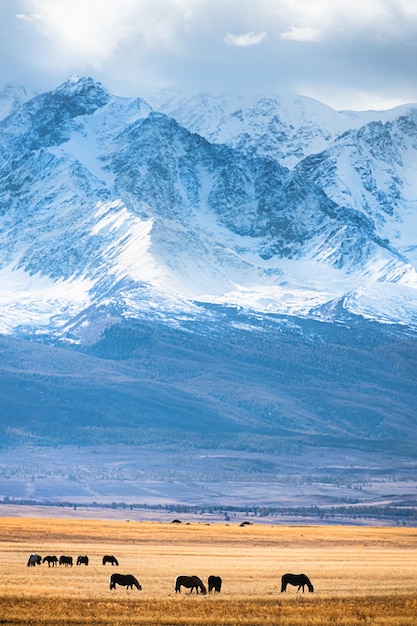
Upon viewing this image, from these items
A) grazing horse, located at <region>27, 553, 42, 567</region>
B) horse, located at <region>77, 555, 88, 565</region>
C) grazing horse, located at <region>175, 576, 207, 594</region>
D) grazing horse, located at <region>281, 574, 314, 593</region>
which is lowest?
grazing horse, located at <region>175, 576, 207, 594</region>

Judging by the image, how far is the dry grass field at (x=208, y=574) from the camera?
71750 mm

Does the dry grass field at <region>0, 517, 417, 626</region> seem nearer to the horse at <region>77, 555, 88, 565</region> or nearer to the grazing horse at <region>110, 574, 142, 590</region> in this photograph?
the grazing horse at <region>110, 574, 142, 590</region>

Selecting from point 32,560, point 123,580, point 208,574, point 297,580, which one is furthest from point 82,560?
point 297,580

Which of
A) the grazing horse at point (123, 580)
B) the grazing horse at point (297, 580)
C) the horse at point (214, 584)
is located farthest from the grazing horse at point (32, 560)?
the grazing horse at point (297, 580)

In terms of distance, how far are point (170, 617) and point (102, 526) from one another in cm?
9112

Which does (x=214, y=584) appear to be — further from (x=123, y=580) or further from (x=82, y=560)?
(x=82, y=560)

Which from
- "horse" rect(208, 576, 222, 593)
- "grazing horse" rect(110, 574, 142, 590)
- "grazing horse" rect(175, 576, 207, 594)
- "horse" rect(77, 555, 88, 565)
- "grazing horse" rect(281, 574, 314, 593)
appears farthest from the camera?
"horse" rect(77, 555, 88, 565)

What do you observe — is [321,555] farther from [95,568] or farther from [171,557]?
[95,568]

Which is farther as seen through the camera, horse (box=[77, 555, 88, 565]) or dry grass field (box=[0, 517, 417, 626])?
horse (box=[77, 555, 88, 565])

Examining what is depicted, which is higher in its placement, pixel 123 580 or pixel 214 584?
pixel 214 584

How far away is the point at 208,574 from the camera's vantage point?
304ft

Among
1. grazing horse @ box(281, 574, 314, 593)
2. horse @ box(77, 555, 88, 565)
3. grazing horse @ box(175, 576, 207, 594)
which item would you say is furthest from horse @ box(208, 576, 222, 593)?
horse @ box(77, 555, 88, 565)

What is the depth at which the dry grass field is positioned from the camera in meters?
71.8

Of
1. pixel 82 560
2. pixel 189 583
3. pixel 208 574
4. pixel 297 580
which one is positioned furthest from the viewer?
pixel 82 560
